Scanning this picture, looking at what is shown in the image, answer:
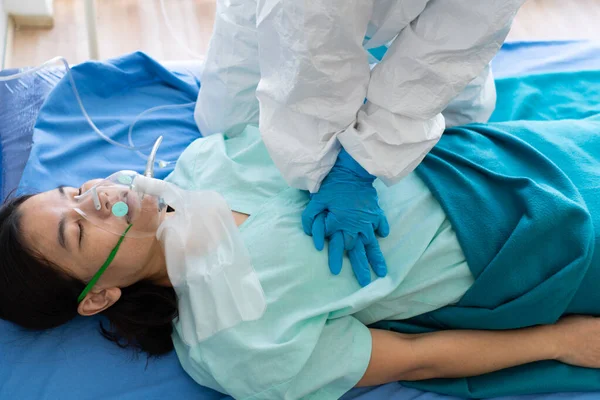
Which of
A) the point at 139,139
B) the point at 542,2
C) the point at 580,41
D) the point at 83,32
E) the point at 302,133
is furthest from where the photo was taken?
the point at 542,2

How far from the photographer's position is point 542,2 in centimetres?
353

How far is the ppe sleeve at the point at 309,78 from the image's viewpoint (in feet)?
3.73

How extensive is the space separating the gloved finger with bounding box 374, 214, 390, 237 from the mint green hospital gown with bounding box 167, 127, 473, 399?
28 mm

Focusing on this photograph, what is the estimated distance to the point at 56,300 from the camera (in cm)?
133

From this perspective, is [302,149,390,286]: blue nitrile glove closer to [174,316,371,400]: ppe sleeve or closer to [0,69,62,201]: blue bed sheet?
[174,316,371,400]: ppe sleeve

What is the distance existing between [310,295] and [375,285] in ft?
0.50

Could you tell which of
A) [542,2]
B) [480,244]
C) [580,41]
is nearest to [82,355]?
[480,244]

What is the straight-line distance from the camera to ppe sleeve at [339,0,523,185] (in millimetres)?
1122

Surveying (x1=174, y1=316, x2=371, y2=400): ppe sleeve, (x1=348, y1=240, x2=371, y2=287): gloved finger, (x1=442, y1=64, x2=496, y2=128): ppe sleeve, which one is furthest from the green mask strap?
(x1=442, y1=64, x2=496, y2=128): ppe sleeve

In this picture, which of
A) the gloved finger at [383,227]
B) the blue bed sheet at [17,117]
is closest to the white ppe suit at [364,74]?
the gloved finger at [383,227]

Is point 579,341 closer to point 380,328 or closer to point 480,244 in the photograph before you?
point 480,244

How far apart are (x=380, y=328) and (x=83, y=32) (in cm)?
244

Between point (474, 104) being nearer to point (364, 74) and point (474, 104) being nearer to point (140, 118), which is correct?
point (364, 74)

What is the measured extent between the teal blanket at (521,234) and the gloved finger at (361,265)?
158 mm
